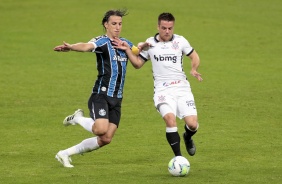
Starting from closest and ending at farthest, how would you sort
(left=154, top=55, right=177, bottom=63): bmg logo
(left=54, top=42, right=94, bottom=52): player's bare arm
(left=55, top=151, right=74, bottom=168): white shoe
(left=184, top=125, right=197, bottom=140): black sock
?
1. (left=54, top=42, right=94, bottom=52): player's bare arm
2. (left=55, top=151, right=74, bottom=168): white shoe
3. (left=154, top=55, right=177, bottom=63): bmg logo
4. (left=184, top=125, right=197, bottom=140): black sock

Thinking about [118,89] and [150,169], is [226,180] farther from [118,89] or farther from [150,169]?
[118,89]

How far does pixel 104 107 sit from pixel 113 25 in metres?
1.43

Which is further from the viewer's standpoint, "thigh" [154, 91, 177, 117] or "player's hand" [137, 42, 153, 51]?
"player's hand" [137, 42, 153, 51]

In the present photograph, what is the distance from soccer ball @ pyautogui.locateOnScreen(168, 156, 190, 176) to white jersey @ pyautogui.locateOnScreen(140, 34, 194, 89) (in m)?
1.67

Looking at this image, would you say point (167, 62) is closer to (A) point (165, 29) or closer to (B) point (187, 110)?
(A) point (165, 29)

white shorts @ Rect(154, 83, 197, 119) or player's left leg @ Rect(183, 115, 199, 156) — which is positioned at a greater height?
white shorts @ Rect(154, 83, 197, 119)

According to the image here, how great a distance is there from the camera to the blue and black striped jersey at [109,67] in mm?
15219

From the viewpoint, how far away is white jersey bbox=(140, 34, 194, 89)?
50.8ft

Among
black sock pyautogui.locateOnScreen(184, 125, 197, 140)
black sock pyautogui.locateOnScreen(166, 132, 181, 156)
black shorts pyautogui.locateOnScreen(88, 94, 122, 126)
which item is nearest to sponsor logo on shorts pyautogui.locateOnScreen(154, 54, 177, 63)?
black shorts pyautogui.locateOnScreen(88, 94, 122, 126)

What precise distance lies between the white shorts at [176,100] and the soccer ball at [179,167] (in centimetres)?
113

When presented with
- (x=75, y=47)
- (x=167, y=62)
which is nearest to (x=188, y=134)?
(x=167, y=62)

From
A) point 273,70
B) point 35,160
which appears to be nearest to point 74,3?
point 273,70

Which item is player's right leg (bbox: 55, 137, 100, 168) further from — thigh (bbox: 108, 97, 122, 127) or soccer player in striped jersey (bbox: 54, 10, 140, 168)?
thigh (bbox: 108, 97, 122, 127)

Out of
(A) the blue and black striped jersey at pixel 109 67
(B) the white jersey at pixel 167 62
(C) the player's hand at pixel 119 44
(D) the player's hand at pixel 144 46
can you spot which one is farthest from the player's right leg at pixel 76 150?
(D) the player's hand at pixel 144 46
